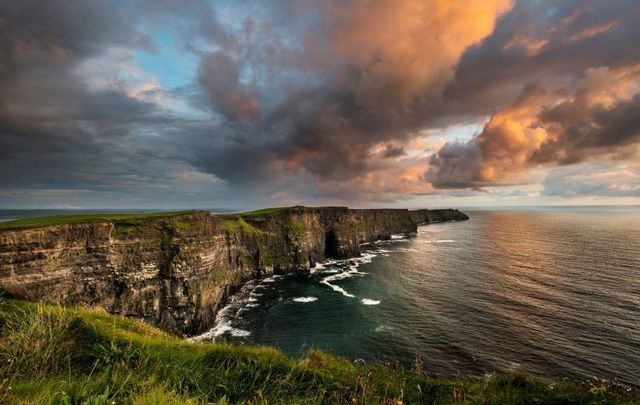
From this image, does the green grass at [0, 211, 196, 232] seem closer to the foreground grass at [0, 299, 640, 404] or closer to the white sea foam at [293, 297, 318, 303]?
the white sea foam at [293, 297, 318, 303]

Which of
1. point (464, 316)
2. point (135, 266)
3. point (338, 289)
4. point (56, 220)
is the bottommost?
point (338, 289)

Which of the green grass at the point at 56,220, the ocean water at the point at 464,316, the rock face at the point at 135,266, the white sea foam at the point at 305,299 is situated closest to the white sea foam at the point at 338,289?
the ocean water at the point at 464,316

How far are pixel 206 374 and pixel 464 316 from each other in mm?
43644

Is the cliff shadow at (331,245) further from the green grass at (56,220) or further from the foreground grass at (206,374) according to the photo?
the foreground grass at (206,374)

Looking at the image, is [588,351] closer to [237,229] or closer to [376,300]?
[376,300]

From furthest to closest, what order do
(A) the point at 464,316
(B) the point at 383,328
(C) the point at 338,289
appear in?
1. (C) the point at 338,289
2. (A) the point at 464,316
3. (B) the point at 383,328

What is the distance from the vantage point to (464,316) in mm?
44875

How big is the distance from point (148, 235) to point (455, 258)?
78.8 m

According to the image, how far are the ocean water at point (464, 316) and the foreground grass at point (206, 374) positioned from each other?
842 centimetres

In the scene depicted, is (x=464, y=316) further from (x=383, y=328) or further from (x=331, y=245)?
(x=331, y=245)

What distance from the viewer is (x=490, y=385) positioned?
1173 cm

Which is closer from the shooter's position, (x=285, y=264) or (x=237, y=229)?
(x=237, y=229)

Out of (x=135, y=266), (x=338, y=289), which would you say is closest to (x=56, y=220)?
(x=135, y=266)

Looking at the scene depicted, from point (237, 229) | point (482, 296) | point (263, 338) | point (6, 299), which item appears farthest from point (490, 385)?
point (237, 229)
